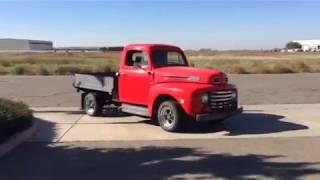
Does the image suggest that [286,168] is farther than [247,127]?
No

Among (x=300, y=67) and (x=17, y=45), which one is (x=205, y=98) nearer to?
(x=300, y=67)

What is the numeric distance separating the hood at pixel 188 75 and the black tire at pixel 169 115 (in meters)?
0.60

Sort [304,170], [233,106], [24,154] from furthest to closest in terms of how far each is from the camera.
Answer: [233,106] < [24,154] < [304,170]

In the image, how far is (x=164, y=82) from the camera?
1358cm

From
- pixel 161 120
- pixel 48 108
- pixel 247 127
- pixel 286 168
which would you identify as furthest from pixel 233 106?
pixel 48 108

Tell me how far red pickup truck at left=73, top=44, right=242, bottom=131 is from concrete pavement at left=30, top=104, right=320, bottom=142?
417 mm

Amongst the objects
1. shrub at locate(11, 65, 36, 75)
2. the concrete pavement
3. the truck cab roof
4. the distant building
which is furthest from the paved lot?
the distant building

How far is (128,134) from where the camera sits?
42.4 ft

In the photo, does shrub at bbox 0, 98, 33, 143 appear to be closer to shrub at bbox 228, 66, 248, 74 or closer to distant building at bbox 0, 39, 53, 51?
shrub at bbox 228, 66, 248, 74

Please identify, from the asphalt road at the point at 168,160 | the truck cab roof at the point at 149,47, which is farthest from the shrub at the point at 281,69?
the asphalt road at the point at 168,160

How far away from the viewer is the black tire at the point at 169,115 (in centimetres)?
1306

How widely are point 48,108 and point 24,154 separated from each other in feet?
29.5

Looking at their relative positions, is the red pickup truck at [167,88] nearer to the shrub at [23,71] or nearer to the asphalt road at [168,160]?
the asphalt road at [168,160]

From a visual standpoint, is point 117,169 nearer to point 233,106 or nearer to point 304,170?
point 304,170
